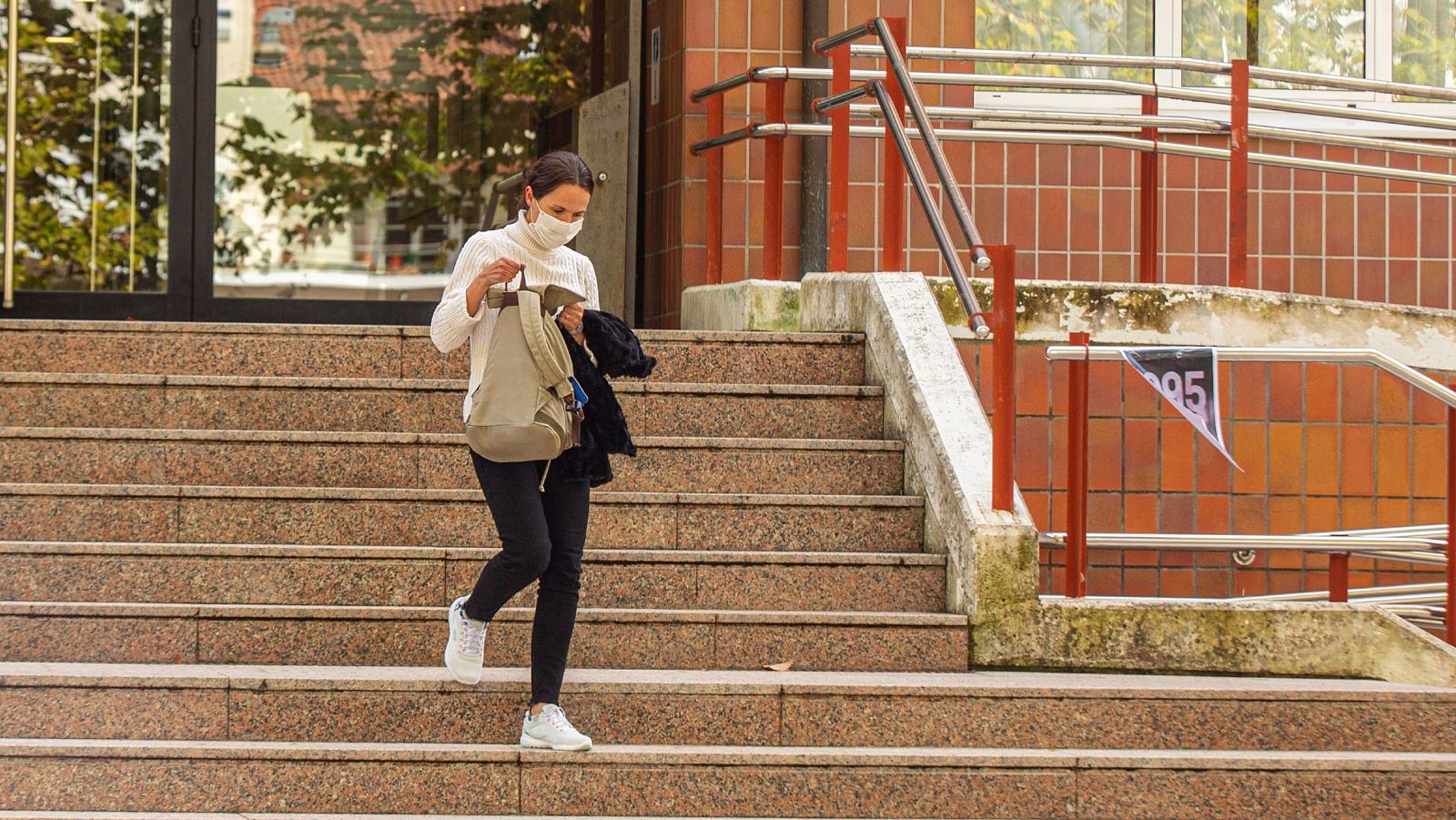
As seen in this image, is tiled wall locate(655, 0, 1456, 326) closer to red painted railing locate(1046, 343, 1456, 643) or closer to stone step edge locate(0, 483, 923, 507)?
stone step edge locate(0, 483, 923, 507)

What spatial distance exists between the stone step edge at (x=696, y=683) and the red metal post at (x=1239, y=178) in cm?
262

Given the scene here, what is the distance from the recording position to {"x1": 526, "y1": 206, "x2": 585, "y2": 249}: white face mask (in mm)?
4203

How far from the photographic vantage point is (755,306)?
724 cm

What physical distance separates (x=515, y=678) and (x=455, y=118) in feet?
21.0

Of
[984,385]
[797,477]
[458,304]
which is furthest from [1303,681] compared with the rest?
[458,304]

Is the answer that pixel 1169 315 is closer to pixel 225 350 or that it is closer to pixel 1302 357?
pixel 1302 357

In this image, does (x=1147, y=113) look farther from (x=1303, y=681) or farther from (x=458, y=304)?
(x=458, y=304)

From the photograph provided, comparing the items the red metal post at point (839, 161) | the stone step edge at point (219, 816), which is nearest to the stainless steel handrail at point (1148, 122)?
the red metal post at point (839, 161)

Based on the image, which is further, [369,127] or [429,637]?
[369,127]

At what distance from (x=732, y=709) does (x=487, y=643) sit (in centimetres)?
80

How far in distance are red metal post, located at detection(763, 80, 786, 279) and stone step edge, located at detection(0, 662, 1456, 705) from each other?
116 inches

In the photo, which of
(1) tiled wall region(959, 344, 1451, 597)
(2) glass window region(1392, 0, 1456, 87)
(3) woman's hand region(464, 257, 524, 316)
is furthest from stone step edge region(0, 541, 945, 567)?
(2) glass window region(1392, 0, 1456, 87)

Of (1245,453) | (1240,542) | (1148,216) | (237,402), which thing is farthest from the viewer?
(1148,216)

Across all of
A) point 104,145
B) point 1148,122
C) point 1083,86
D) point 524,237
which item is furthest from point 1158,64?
point 104,145
